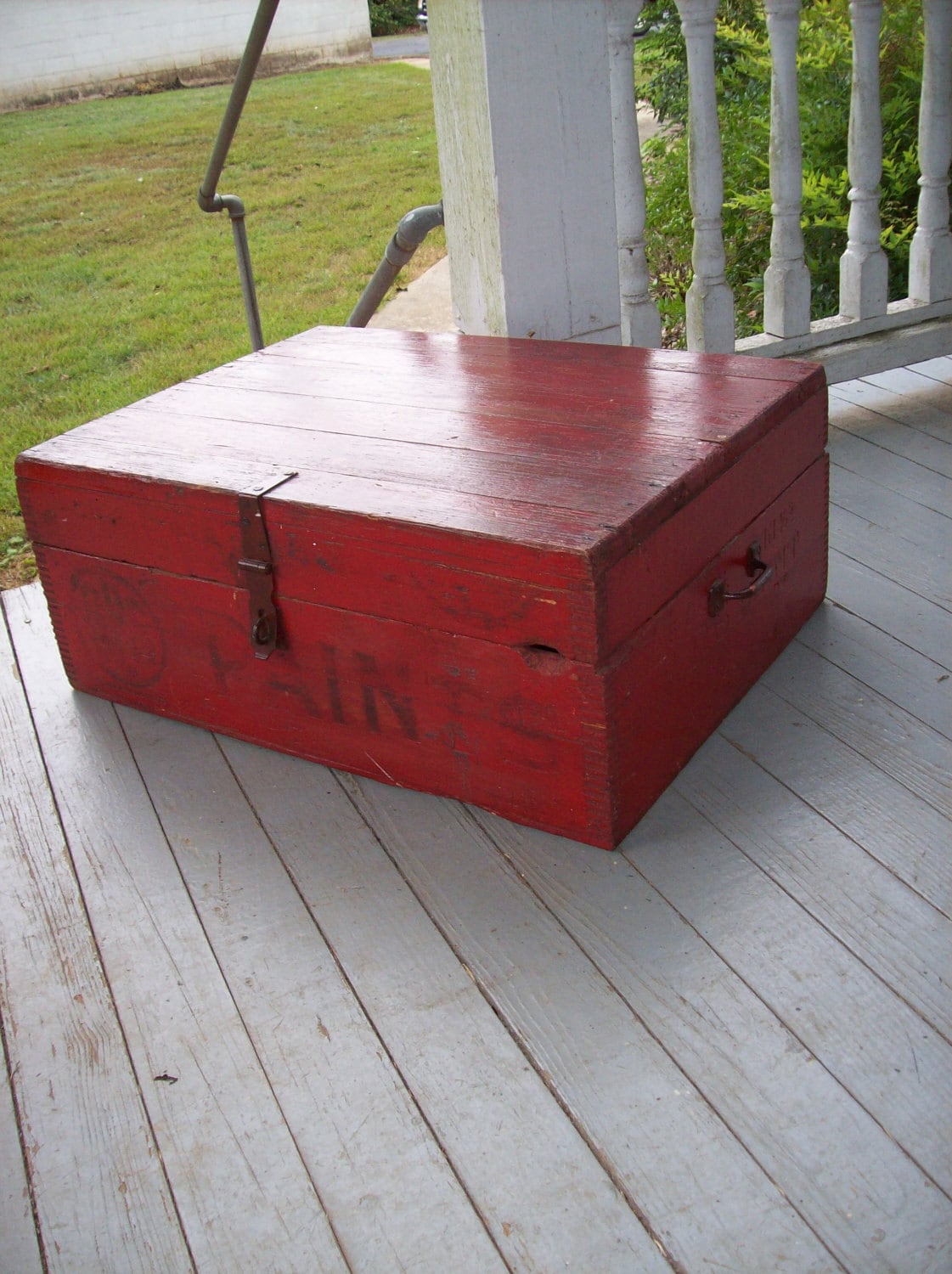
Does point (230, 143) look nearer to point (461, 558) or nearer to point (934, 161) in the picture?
point (934, 161)

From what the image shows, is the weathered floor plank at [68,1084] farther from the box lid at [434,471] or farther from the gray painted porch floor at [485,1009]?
the box lid at [434,471]

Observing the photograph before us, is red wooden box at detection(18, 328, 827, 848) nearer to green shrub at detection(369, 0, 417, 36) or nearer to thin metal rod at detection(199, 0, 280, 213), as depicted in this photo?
thin metal rod at detection(199, 0, 280, 213)

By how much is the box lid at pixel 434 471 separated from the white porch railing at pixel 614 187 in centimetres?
26

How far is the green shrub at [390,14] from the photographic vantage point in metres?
11.1

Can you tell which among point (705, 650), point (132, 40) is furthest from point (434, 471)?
point (132, 40)

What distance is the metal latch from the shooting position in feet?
4.63

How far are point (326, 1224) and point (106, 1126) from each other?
9.2 inches

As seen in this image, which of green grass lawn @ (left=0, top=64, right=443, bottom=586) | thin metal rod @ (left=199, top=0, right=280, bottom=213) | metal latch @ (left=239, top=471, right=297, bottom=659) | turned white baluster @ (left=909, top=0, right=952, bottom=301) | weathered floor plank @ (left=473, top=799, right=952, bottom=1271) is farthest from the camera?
green grass lawn @ (left=0, top=64, right=443, bottom=586)

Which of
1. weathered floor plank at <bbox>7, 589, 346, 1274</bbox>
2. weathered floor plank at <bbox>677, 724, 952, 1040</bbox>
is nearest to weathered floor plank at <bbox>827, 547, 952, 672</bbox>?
weathered floor plank at <bbox>677, 724, 952, 1040</bbox>

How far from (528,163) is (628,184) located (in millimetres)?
323

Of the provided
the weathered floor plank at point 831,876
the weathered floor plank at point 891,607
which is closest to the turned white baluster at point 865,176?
the weathered floor plank at point 891,607

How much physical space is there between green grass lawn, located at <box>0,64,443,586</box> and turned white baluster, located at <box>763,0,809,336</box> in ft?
6.98

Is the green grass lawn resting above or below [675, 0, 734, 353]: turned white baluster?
below

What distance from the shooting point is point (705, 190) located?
223 cm
